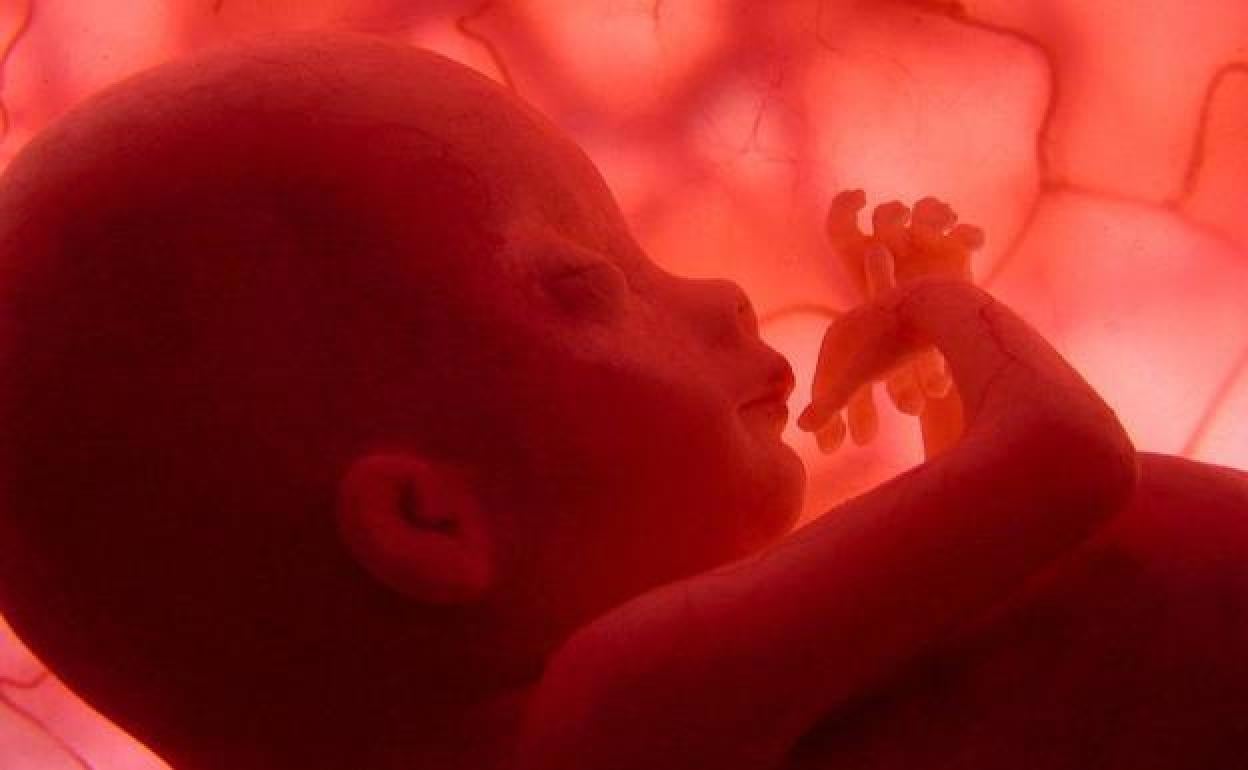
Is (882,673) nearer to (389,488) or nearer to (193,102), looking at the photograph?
(389,488)

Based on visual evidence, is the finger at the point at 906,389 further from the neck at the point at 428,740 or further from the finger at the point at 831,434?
the neck at the point at 428,740

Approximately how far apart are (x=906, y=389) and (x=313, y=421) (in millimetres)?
394

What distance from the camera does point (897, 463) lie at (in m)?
1.23

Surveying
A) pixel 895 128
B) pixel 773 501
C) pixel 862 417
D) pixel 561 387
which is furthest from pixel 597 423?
pixel 895 128

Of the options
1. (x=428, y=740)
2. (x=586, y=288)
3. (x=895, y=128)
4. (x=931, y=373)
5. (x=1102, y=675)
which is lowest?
(x=428, y=740)

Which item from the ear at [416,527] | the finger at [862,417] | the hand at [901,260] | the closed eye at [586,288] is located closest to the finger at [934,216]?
the hand at [901,260]

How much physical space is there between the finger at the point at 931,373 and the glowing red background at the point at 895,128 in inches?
6.7

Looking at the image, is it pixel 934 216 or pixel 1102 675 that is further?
pixel 934 216

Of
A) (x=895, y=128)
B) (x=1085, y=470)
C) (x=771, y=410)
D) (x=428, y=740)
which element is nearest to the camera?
(x=1085, y=470)

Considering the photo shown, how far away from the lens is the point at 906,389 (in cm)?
103

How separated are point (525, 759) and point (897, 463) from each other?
19.8 inches

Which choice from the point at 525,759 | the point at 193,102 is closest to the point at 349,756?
the point at 525,759

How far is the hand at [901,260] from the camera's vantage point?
101cm

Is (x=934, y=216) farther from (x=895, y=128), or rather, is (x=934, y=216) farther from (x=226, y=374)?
(x=226, y=374)
